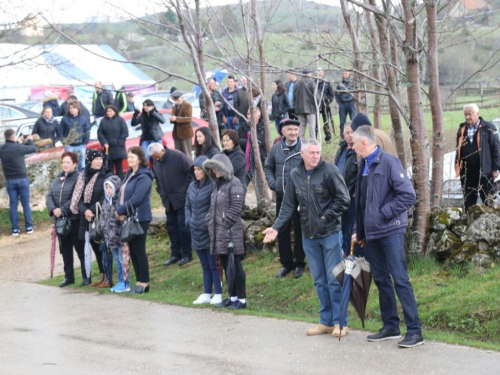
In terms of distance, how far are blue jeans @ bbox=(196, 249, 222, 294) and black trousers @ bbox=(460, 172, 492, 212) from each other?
12.5 ft

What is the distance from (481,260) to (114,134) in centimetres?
1058

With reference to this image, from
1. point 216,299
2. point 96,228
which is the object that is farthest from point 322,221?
point 96,228

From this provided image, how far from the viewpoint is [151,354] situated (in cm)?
805

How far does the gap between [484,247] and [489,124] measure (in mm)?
2460

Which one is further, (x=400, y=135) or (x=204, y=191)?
(x=400, y=135)

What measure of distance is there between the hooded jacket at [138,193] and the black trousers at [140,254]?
216mm

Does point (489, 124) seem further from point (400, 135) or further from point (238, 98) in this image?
point (238, 98)

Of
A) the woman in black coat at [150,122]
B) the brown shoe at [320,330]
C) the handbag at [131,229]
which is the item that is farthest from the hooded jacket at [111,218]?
the woman in black coat at [150,122]

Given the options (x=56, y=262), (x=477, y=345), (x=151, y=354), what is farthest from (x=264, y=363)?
(x=56, y=262)

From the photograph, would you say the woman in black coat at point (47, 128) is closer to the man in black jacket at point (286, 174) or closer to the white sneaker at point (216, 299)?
the man in black jacket at point (286, 174)

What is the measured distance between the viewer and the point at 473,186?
38.1 ft

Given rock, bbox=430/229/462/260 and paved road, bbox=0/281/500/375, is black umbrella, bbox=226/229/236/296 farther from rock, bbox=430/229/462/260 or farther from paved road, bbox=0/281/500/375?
rock, bbox=430/229/462/260

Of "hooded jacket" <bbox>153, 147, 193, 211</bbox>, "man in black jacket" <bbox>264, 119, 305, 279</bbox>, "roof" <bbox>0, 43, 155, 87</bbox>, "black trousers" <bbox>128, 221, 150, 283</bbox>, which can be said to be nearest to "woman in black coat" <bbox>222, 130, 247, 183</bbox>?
"man in black jacket" <bbox>264, 119, 305, 279</bbox>

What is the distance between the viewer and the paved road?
23.1ft
